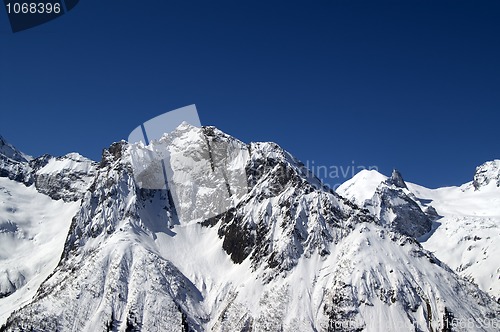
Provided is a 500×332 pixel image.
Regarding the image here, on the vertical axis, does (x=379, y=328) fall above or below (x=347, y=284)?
below

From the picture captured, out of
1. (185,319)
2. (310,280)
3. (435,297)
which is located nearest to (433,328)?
(435,297)

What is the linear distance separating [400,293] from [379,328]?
649 inches

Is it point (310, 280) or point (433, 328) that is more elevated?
point (310, 280)

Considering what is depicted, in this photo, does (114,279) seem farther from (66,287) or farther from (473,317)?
(473,317)

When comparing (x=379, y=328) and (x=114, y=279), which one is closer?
(x=379, y=328)

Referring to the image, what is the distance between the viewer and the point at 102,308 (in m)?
188

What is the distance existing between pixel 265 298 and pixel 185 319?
93.8ft

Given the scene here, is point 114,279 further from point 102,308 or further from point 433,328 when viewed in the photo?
point 433,328

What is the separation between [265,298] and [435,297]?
5911 centimetres

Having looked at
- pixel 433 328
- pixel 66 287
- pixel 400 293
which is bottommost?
pixel 433 328

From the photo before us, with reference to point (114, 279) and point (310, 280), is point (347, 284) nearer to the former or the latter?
point (310, 280)

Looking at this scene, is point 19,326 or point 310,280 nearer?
point 19,326

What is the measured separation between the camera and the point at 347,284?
626 feet

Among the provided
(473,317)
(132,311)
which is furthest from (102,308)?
(473,317)
